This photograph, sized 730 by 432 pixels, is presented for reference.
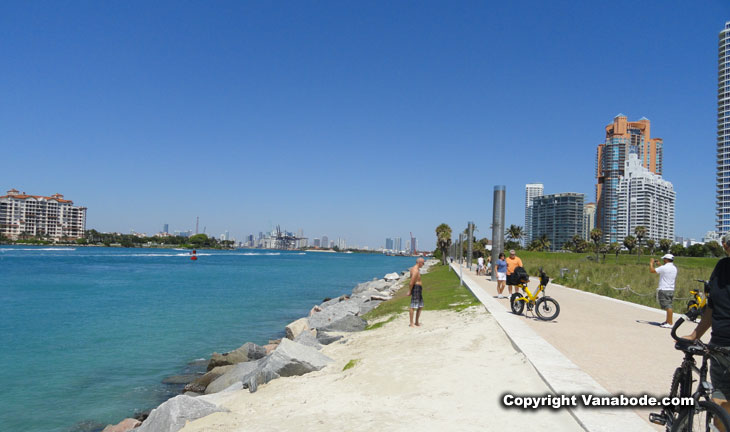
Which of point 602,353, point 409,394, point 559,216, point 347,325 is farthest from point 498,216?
point 559,216

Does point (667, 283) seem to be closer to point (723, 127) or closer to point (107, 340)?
point (107, 340)

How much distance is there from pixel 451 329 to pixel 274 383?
165 inches

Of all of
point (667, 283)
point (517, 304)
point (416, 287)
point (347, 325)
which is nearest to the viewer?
point (667, 283)

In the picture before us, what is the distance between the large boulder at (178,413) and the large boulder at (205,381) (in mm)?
3876

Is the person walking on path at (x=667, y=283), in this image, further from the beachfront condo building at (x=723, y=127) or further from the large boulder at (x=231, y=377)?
the beachfront condo building at (x=723, y=127)

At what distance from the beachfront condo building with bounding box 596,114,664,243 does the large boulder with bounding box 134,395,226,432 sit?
513ft

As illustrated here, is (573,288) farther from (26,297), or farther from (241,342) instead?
(26,297)

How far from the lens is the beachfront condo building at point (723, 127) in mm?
89812

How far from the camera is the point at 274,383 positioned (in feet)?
26.9

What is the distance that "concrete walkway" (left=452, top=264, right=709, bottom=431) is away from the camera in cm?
491

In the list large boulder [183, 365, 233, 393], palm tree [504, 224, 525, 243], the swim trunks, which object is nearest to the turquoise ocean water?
large boulder [183, 365, 233, 393]

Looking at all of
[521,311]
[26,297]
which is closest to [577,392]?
[521,311]

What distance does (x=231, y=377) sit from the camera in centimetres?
1027

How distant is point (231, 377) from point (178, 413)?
354cm
